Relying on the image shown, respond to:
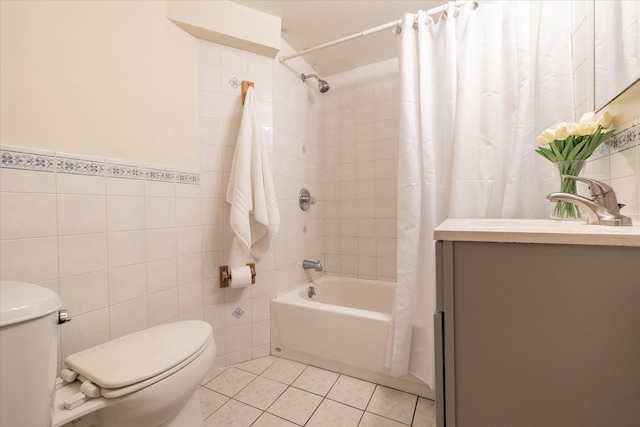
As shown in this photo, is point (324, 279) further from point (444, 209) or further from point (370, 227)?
point (444, 209)

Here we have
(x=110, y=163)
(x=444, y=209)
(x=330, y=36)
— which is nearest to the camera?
(x=110, y=163)

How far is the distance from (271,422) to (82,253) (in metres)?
1.07

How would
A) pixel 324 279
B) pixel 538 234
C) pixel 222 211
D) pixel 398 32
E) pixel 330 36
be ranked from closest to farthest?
pixel 538 234 < pixel 398 32 < pixel 222 211 < pixel 330 36 < pixel 324 279

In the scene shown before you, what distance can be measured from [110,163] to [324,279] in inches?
62.9

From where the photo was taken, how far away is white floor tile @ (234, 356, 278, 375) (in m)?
1.52

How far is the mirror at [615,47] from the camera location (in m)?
0.77

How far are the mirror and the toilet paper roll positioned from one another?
1.72 meters

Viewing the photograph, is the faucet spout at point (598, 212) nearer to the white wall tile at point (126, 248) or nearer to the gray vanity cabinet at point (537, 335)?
the gray vanity cabinet at point (537, 335)

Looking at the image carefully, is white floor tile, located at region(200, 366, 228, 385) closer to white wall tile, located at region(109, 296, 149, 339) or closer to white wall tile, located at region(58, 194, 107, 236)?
white wall tile, located at region(109, 296, 149, 339)

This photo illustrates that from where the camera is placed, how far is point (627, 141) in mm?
771

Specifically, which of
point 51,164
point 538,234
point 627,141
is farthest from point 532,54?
point 51,164

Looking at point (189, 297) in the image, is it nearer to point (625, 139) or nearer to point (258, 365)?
point (258, 365)

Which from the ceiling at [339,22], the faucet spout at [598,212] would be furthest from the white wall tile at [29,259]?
the faucet spout at [598,212]

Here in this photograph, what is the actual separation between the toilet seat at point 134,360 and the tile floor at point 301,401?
475mm
